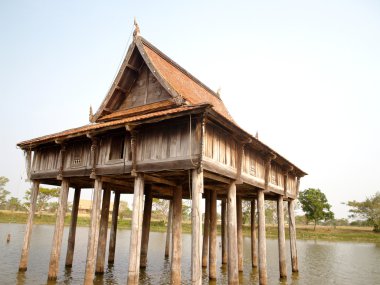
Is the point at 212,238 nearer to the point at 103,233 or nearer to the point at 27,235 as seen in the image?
the point at 103,233

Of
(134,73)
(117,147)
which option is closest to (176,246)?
(117,147)

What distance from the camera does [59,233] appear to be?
41.0 feet

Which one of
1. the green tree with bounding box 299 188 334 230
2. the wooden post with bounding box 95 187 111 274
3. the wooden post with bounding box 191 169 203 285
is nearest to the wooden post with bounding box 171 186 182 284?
the wooden post with bounding box 191 169 203 285

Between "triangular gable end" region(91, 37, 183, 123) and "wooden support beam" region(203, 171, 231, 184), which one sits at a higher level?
"triangular gable end" region(91, 37, 183, 123)

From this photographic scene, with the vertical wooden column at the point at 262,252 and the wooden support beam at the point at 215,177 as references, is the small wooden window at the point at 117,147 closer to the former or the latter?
the wooden support beam at the point at 215,177

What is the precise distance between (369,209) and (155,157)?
228 ft

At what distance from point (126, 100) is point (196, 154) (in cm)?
601

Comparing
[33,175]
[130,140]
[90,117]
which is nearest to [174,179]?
[130,140]

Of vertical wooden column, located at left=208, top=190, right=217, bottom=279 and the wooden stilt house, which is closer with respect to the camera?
the wooden stilt house

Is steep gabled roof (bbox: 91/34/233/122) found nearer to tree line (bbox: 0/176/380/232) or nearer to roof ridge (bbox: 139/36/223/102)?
roof ridge (bbox: 139/36/223/102)

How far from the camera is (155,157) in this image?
9727 mm

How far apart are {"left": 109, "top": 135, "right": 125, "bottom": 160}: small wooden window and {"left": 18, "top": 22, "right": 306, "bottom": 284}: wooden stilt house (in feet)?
0.12

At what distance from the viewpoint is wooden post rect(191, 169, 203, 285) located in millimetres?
8086

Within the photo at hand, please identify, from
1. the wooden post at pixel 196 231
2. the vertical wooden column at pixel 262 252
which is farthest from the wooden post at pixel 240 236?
the wooden post at pixel 196 231
